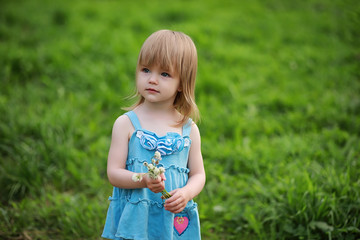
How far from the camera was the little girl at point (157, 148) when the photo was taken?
1.82 meters

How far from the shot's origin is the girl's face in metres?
1.83

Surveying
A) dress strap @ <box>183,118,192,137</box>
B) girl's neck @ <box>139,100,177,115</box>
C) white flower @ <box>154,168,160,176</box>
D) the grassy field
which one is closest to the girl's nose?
girl's neck @ <box>139,100,177,115</box>

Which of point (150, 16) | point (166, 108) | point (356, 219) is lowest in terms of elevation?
point (356, 219)

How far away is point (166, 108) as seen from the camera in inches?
78.0

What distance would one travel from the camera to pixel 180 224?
1.96 m

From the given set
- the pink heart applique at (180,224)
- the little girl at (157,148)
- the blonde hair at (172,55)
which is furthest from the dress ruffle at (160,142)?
the pink heart applique at (180,224)

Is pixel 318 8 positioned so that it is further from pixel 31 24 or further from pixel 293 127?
pixel 31 24

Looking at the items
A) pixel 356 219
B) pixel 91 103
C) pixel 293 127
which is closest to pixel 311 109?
pixel 293 127

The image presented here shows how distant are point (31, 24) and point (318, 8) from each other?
5.59 metres

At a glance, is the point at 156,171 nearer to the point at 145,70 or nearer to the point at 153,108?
the point at 153,108

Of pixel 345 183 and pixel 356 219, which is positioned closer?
pixel 356 219

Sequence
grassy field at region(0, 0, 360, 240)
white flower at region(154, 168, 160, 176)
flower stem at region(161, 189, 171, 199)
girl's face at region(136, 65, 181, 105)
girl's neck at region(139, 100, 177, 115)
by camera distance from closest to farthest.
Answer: white flower at region(154, 168, 160, 176)
flower stem at region(161, 189, 171, 199)
girl's face at region(136, 65, 181, 105)
girl's neck at region(139, 100, 177, 115)
grassy field at region(0, 0, 360, 240)

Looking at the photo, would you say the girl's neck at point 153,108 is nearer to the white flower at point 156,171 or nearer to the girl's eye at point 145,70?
the girl's eye at point 145,70

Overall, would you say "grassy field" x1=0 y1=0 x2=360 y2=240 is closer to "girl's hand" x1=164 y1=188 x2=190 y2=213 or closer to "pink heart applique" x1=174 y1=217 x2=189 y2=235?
"pink heart applique" x1=174 y1=217 x2=189 y2=235
